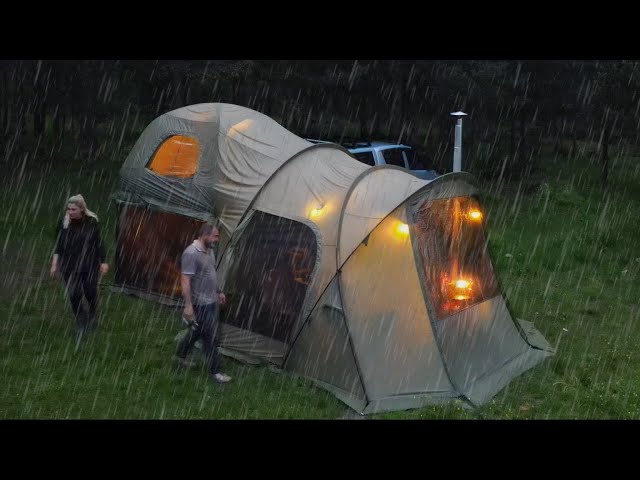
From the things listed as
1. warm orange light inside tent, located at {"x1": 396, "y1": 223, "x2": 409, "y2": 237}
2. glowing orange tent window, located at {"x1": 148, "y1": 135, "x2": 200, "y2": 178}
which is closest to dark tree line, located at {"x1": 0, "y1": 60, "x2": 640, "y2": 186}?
glowing orange tent window, located at {"x1": 148, "y1": 135, "x2": 200, "y2": 178}

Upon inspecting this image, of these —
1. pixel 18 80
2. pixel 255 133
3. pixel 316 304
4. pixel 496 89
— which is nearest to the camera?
pixel 316 304

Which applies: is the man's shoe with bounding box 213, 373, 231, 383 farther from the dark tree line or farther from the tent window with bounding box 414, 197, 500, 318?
the dark tree line

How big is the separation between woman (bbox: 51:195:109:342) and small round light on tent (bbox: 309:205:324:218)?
2.21 m

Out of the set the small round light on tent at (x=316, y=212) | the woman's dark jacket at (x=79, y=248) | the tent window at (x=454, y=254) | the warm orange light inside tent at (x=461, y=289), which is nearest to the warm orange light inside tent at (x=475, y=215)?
the tent window at (x=454, y=254)

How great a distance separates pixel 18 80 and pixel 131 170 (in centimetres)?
1546

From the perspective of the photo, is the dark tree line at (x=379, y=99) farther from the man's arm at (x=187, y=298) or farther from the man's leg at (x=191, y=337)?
the man's arm at (x=187, y=298)

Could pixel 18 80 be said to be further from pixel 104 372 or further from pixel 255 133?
pixel 104 372

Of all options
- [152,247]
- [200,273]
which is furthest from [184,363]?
[152,247]

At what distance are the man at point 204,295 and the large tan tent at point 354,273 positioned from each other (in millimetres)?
641

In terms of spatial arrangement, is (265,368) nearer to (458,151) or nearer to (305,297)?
(305,297)

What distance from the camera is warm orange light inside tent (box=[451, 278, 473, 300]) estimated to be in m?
7.86

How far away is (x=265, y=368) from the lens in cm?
785

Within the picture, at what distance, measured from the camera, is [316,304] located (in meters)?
7.53

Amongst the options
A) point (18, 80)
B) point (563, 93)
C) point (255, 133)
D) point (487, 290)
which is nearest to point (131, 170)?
point (255, 133)
